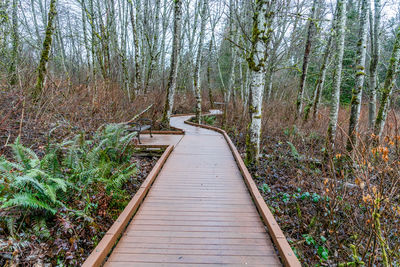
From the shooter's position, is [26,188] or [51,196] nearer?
[51,196]

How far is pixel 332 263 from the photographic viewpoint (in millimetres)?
3922

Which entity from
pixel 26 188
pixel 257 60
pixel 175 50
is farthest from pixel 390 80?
pixel 26 188

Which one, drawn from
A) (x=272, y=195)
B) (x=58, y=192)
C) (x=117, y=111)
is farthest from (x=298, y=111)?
(x=58, y=192)

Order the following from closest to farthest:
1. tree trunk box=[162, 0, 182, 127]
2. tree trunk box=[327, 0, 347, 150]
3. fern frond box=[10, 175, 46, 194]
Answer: fern frond box=[10, 175, 46, 194] → tree trunk box=[327, 0, 347, 150] → tree trunk box=[162, 0, 182, 127]

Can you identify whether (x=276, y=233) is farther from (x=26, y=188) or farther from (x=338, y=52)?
(x=338, y=52)

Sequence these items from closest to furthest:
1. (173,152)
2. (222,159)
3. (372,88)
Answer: (222,159) < (173,152) < (372,88)

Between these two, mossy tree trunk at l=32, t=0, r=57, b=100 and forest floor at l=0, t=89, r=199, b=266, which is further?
mossy tree trunk at l=32, t=0, r=57, b=100

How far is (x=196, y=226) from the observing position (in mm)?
3562

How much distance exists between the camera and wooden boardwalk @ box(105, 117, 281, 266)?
286 centimetres

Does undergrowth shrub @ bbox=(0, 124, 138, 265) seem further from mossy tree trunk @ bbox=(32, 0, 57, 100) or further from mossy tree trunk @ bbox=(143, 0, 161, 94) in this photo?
mossy tree trunk @ bbox=(143, 0, 161, 94)

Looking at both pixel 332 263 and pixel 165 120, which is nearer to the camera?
pixel 332 263

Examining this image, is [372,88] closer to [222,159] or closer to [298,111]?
[298,111]

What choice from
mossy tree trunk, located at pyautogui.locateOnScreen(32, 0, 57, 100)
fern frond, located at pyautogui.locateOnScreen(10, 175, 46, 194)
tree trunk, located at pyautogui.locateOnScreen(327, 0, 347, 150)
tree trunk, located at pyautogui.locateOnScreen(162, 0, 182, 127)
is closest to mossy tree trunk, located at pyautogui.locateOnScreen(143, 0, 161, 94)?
tree trunk, located at pyautogui.locateOnScreen(162, 0, 182, 127)

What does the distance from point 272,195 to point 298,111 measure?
291 inches
